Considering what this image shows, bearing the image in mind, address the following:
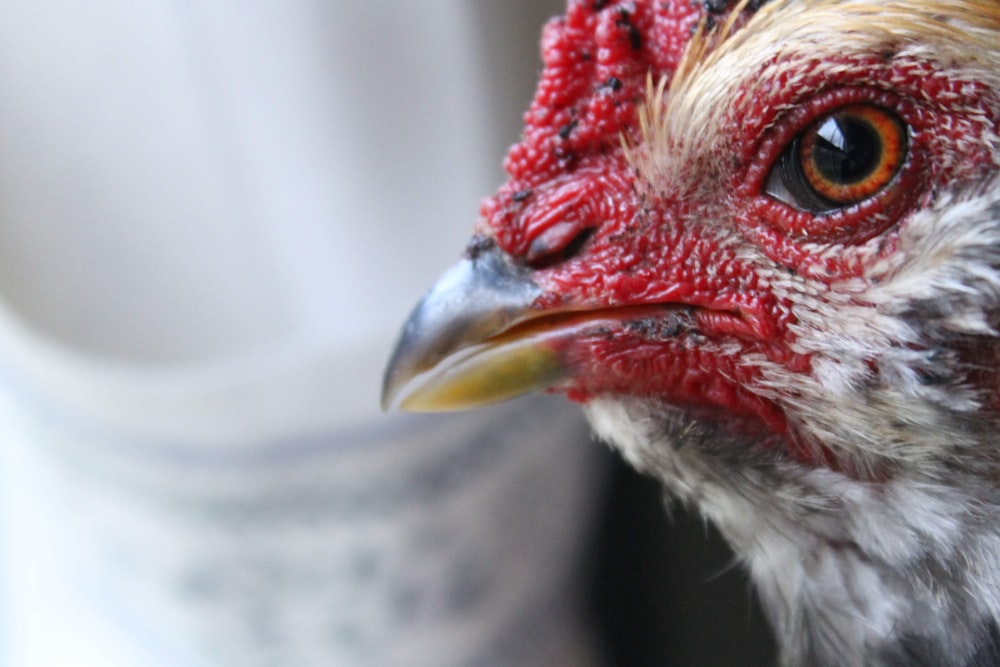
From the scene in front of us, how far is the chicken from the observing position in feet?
1.37

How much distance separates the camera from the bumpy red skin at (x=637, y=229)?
47cm

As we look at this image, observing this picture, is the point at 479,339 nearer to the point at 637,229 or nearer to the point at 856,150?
the point at 637,229

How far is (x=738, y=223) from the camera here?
18.8 inches

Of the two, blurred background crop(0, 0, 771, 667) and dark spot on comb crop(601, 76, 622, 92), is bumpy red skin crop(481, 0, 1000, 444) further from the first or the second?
blurred background crop(0, 0, 771, 667)

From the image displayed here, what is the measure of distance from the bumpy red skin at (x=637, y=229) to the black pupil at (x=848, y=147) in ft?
0.06

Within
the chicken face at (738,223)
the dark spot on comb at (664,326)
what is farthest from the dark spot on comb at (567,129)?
the dark spot on comb at (664,326)

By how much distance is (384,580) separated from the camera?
1046mm

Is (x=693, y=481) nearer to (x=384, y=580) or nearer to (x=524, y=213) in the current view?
(x=524, y=213)

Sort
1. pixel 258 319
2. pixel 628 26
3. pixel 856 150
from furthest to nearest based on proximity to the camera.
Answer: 1. pixel 258 319
2. pixel 628 26
3. pixel 856 150

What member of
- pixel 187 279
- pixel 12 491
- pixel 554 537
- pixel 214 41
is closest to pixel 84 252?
pixel 187 279

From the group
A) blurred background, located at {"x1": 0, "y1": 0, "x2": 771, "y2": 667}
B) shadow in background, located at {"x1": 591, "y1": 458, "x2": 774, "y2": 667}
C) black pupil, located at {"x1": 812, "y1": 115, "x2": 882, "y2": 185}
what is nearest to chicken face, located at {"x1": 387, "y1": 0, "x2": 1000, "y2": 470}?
black pupil, located at {"x1": 812, "y1": 115, "x2": 882, "y2": 185}

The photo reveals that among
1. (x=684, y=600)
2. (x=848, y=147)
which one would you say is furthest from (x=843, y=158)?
(x=684, y=600)

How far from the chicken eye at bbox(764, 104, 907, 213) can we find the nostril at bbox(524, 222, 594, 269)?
0.12 metres

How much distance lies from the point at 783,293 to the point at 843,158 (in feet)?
0.23
